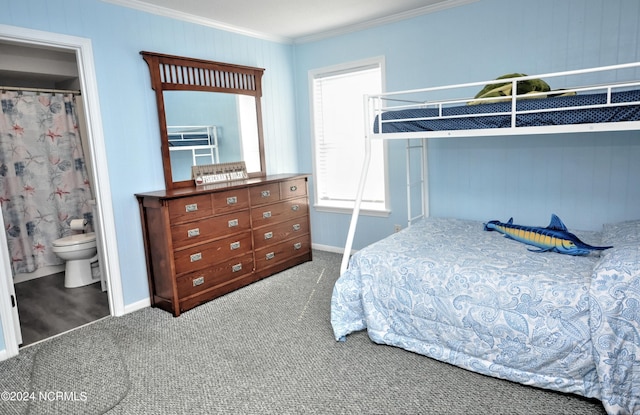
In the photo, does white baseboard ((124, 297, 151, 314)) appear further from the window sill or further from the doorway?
the window sill

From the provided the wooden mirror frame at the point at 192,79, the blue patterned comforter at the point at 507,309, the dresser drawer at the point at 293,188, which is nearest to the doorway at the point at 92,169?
the wooden mirror frame at the point at 192,79

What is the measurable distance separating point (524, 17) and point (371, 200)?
2.08 m

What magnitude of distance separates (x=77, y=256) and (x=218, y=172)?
1.56 meters

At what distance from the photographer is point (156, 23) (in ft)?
11.0

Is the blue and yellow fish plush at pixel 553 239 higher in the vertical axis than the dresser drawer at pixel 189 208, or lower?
lower

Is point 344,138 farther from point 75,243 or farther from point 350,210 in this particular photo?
point 75,243

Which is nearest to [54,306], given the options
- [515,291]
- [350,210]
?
[350,210]

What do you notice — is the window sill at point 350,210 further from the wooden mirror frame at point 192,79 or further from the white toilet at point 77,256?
the white toilet at point 77,256

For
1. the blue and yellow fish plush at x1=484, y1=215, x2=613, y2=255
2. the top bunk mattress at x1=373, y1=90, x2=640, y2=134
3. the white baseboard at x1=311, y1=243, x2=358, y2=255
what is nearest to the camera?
the top bunk mattress at x1=373, y1=90, x2=640, y2=134

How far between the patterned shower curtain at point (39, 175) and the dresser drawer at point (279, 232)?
2.10 meters

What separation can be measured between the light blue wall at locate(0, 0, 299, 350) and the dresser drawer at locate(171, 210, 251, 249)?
0.43m

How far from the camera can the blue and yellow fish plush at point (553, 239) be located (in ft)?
7.80

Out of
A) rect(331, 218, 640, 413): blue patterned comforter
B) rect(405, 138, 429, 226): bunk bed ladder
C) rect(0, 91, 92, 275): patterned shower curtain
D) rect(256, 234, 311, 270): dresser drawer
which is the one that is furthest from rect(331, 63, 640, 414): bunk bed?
rect(0, 91, 92, 275): patterned shower curtain

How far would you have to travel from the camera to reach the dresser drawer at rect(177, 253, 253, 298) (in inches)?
124
